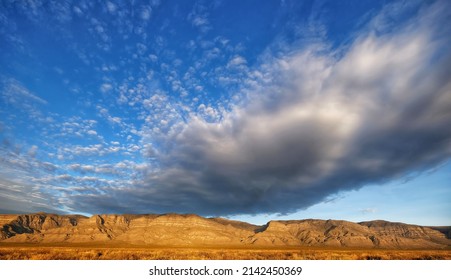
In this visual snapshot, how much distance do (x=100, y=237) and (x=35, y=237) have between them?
40.9m
